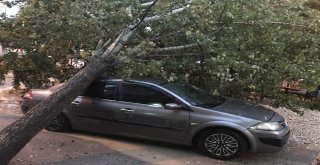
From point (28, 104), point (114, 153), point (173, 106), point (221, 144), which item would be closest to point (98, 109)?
point (114, 153)

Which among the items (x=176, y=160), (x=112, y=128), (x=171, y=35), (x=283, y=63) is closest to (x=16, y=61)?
(x=112, y=128)

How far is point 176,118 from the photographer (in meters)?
7.29

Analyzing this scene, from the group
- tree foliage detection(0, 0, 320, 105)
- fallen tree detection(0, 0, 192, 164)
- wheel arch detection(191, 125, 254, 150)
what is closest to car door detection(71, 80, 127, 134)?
tree foliage detection(0, 0, 320, 105)

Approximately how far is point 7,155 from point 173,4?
3.67 metres

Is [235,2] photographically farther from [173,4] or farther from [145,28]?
[145,28]

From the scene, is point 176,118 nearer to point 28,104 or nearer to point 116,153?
point 116,153

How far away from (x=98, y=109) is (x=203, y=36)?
246cm

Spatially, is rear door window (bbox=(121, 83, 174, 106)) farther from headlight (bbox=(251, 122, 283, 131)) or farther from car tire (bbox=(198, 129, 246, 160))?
headlight (bbox=(251, 122, 283, 131))

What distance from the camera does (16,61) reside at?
9438 mm

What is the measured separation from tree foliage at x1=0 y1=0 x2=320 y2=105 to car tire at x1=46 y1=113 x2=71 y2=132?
1383 millimetres

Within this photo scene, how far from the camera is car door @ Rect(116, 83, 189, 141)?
7.30 m

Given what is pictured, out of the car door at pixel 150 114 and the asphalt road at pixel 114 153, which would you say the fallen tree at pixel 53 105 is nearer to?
the asphalt road at pixel 114 153

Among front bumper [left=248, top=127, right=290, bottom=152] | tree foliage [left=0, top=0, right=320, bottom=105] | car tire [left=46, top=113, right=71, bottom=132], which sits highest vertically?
tree foliage [left=0, top=0, right=320, bottom=105]

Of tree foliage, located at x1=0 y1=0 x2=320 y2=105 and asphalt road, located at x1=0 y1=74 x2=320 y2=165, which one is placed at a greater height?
tree foliage, located at x1=0 y1=0 x2=320 y2=105
